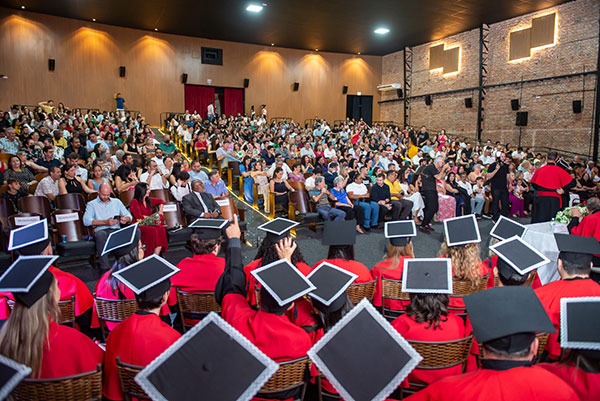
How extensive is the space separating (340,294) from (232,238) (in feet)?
3.03

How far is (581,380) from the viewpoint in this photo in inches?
57.3

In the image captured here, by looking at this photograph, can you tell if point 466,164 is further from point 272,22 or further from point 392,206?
point 272,22

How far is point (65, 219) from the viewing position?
221 inches

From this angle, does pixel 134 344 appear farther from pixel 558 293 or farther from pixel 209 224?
pixel 558 293

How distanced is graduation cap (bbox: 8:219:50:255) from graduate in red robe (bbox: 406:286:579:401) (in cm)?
342

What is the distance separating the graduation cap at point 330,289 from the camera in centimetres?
225

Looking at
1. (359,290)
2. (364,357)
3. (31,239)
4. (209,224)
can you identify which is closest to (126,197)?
(31,239)

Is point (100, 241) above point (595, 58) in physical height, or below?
below

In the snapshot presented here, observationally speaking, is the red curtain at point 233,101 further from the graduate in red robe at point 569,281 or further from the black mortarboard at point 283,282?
the black mortarboard at point 283,282

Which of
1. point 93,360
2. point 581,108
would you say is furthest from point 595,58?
point 93,360

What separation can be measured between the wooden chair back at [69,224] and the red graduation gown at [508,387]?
5.72 metres

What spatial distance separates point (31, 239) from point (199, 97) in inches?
794

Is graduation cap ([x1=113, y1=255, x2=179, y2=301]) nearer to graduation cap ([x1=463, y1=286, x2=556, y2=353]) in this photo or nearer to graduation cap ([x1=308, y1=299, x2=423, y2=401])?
graduation cap ([x1=308, y1=299, x2=423, y2=401])

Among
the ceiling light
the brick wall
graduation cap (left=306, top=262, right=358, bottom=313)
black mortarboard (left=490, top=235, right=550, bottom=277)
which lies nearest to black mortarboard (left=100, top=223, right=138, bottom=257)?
graduation cap (left=306, top=262, right=358, bottom=313)
